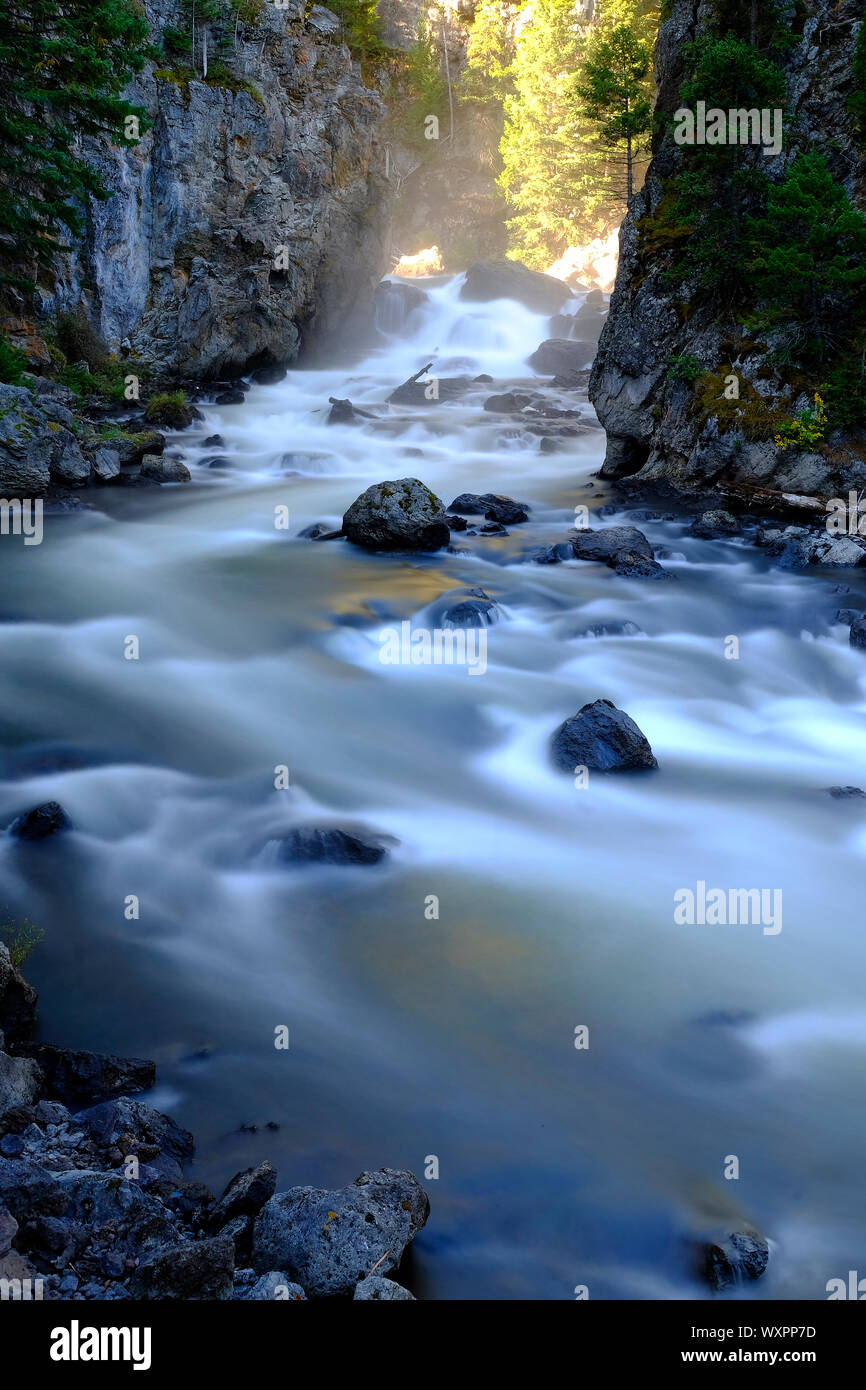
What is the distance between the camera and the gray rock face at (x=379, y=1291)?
9.05ft

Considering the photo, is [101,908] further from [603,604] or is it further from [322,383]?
[322,383]

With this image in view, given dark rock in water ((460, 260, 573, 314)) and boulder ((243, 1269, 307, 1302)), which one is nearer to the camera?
boulder ((243, 1269, 307, 1302))

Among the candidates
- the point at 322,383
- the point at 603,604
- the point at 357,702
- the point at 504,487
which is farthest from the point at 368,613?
the point at 322,383

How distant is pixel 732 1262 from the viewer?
3.20 m

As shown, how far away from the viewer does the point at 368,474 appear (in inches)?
741

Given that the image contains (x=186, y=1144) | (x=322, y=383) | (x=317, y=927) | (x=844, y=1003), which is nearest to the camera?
(x=186, y=1144)

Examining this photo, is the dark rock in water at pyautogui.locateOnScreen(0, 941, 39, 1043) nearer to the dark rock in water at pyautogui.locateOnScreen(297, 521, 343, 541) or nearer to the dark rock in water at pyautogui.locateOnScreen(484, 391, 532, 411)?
the dark rock in water at pyautogui.locateOnScreen(297, 521, 343, 541)

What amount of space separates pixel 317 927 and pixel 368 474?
49.2 feet

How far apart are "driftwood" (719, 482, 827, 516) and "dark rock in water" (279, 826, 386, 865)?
32.3ft

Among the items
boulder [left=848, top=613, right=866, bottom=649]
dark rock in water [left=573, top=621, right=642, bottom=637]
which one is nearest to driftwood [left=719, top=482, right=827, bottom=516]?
boulder [left=848, top=613, right=866, bottom=649]

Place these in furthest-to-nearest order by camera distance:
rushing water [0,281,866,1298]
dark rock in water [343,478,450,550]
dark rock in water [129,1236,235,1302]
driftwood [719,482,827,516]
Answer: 1. driftwood [719,482,827,516]
2. dark rock in water [343,478,450,550]
3. rushing water [0,281,866,1298]
4. dark rock in water [129,1236,235,1302]

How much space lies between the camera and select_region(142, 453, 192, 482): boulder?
16.3 m

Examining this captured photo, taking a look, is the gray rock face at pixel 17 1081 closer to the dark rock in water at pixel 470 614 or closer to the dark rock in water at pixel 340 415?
the dark rock in water at pixel 470 614

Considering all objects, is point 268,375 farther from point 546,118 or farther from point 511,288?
point 546,118
